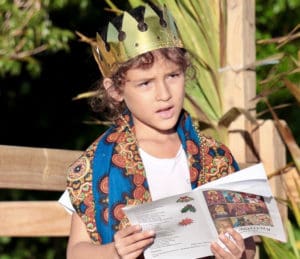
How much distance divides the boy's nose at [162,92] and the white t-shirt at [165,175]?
20 centimetres

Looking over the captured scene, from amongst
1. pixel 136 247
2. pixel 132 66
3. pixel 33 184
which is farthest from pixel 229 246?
pixel 33 184

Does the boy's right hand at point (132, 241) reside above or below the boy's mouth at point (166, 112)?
below

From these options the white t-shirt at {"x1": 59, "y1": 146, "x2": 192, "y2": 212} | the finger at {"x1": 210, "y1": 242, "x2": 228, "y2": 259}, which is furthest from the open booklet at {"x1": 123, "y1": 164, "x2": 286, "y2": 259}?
the white t-shirt at {"x1": 59, "y1": 146, "x2": 192, "y2": 212}

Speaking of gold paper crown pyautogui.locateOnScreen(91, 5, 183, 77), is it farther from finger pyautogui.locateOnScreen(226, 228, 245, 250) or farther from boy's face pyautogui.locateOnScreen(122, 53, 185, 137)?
finger pyautogui.locateOnScreen(226, 228, 245, 250)

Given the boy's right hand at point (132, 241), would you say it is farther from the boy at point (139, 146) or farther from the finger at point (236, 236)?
the finger at point (236, 236)

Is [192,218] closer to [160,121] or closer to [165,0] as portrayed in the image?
[160,121]

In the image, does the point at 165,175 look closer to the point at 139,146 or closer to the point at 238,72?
the point at 139,146

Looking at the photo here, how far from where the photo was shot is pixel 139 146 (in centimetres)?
328

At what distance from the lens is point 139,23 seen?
10.8ft

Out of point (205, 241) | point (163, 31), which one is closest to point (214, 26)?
point (163, 31)

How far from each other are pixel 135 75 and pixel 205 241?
19.2 inches

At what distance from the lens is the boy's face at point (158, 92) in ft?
10.3

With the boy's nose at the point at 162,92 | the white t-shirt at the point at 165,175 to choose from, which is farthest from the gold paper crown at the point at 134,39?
the white t-shirt at the point at 165,175

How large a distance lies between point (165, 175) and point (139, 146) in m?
0.11
